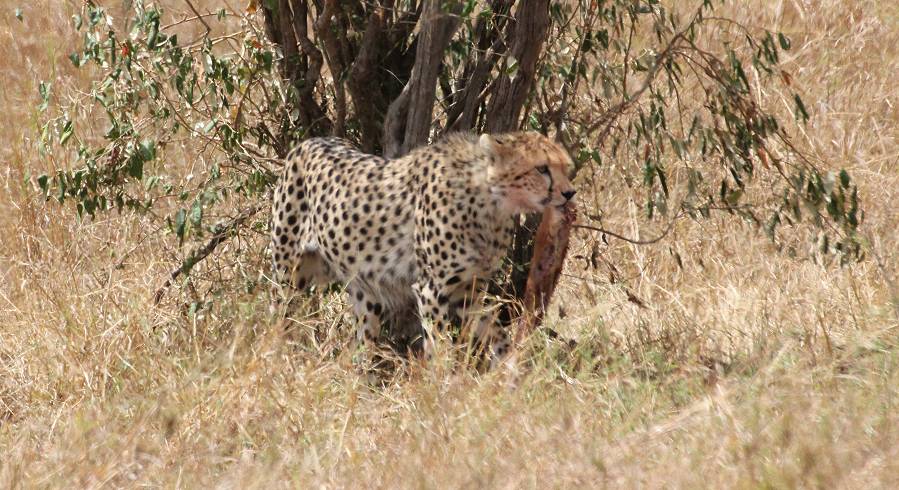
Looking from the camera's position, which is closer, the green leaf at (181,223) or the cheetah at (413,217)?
the cheetah at (413,217)

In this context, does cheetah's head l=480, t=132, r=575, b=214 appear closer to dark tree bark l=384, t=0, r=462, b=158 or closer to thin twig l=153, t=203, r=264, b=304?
dark tree bark l=384, t=0, r=462, b=158

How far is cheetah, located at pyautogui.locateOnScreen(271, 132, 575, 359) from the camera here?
14.5 ft

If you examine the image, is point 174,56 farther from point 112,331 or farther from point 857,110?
point 857,110

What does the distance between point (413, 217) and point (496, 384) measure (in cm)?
98

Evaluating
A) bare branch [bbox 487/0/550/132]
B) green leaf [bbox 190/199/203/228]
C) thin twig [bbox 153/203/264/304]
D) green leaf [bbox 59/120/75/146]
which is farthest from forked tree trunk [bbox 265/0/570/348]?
green leaf [bbox 59/120/75/146]

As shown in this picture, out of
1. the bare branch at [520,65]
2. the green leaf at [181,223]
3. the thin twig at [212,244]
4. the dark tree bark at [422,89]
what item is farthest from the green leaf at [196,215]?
the bare branch at [520,65]

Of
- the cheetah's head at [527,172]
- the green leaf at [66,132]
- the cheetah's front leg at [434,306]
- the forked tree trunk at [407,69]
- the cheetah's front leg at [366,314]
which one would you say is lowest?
the cheetah's front leg at [366,314]

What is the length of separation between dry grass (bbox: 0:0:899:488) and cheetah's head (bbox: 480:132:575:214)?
458mm

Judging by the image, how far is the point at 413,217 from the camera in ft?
15.5

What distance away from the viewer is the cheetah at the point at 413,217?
14.5 ft

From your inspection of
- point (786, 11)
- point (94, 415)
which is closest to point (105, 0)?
point (786, 11)

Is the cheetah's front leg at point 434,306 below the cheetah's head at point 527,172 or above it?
below

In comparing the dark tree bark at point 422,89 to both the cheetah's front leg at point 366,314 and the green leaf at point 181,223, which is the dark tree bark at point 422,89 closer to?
the cheetah's front leg at point 366,314

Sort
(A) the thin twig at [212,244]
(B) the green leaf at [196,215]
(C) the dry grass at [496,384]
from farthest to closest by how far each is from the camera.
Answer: (A) the thin twig at [212,244]
(B) the green leaf at [196,215]
(C) the dry grass at [496,384]
